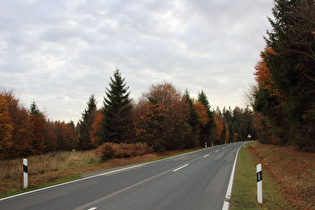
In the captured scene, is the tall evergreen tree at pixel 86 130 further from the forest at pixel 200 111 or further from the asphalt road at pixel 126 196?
the asphalt road at pixel 126 196

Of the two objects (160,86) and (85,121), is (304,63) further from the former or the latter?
(85,121)

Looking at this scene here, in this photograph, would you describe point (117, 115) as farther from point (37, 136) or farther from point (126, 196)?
point (37, 136)

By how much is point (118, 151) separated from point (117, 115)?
433 inches

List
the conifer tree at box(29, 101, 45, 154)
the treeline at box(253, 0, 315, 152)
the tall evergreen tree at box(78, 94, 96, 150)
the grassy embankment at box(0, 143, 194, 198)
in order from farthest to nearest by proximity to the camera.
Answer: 1. the tall evergreen tree at box(78, 94, 96, 150)
2. the conifer tree at box(29, 101, 45, 154)
3. the treeline at box(253, 0, 315, 152)
4. the grassy embankment at box(0, 143, 194, 198)

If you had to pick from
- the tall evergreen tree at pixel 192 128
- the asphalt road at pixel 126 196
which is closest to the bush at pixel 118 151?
the asphalt road at pixel 126 196

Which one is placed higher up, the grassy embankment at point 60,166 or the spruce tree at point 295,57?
the spruce tree at point 295,57

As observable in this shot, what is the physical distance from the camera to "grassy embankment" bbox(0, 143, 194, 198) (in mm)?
8047

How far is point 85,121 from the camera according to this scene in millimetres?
47469

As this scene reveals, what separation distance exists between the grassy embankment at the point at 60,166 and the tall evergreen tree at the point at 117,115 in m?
6.53

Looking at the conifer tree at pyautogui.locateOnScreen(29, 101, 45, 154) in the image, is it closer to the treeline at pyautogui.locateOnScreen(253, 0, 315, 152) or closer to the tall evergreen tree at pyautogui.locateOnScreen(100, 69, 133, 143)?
the tall evergreen tree at pyautogui.locateOnScreen(100, 69, 133, 143)

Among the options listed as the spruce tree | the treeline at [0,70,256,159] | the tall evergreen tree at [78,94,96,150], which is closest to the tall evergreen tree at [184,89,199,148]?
the treeline at [0,70,256,159]

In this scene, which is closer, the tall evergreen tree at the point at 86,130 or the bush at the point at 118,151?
the bush at the point at 118,151

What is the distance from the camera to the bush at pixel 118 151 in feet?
51.3

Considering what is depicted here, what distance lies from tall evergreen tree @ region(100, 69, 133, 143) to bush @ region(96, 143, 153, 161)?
680 centimetres
